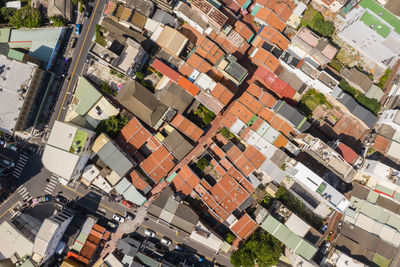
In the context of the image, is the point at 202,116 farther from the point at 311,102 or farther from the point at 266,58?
the point at 311,102

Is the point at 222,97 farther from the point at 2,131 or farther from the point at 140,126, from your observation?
the point at 2,131

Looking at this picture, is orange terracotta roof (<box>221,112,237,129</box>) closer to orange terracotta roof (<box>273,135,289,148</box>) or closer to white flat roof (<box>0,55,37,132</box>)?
orange terracotta roof (<box>273,135,289,148</box>)

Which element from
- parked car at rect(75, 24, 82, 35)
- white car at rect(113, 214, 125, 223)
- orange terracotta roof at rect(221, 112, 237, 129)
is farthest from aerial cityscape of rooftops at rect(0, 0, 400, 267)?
parked car at rect(75, 24, 82, 35)

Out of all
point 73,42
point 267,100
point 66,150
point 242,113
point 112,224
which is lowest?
point 112,224

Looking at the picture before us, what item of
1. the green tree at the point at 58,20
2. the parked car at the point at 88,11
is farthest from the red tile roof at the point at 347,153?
the green tree at the point at 58,20

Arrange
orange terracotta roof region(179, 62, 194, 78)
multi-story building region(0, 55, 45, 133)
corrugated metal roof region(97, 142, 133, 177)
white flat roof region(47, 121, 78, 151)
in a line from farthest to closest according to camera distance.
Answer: orange terracotta roof region(179, 62, 194, 78), multi-story building region(0, 55, 45, 133), corrugated metal roof region(97, 142, 133, 177), white flat roof region(47, 121, 78, 151)


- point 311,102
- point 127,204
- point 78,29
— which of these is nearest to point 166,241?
point 127,204
